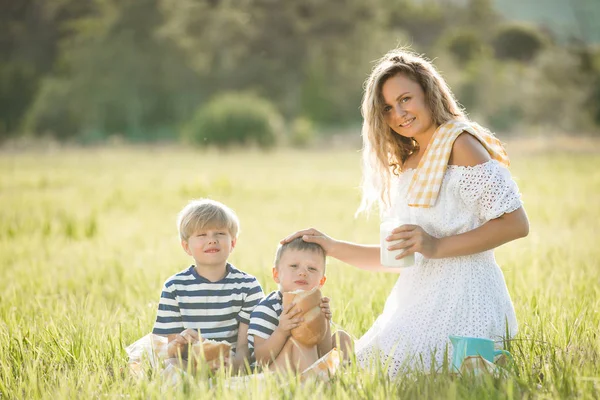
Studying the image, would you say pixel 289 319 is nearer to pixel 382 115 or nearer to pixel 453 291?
pixel 453 291

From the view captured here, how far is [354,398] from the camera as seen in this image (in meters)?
2.50

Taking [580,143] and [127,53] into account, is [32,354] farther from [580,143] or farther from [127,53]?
[127,53]

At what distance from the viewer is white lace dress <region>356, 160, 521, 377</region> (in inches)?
115

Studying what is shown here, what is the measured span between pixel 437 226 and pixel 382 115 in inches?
22.5

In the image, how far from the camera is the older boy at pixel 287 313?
9.69 ft

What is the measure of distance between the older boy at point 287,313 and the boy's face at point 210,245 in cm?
24

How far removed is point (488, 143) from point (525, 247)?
11.7 ft

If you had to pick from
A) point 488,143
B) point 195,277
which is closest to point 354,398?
point 195,277

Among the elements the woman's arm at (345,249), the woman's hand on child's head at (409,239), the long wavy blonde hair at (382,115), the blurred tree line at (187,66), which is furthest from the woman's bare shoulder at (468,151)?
the blurred tree line at (187,66)

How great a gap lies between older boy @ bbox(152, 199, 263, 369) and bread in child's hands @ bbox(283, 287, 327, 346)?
0.33 metres

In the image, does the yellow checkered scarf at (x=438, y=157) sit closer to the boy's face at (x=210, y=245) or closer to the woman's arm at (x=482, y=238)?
the woman's arm at (x=482, y=238)

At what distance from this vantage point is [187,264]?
5414 millimetres

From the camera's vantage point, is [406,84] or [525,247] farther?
[525,247]

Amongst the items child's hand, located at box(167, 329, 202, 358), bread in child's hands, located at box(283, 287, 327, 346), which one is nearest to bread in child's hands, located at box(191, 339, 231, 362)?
child's hand, located at box(167, 329, 202, 358)
